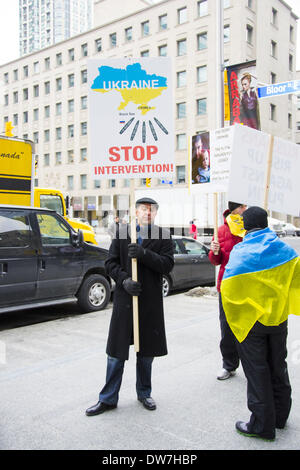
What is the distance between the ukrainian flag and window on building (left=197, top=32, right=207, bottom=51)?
148ft

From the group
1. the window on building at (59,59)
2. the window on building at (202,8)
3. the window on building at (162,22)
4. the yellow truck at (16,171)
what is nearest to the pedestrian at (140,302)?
the yellow truck at (16,171)

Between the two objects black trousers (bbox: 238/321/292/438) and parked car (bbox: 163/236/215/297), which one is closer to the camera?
black trousers (bbox: 238/321/292/438)

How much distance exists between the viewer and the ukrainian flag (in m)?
3.25

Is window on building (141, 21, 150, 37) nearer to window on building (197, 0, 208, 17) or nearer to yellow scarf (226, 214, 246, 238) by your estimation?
window on building (197, 0, 208, 17)

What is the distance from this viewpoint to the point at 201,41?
44.8 metres

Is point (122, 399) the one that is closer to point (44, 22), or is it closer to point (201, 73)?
point (201, 73)

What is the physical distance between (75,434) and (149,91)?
2.90m

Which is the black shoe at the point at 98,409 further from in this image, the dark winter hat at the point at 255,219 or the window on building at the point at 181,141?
the window on building at the point at 181,141

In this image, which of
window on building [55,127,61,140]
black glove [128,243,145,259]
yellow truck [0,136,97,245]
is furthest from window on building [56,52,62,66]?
black glove [128,243,145,259]

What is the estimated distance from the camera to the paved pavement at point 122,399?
10.7 ft

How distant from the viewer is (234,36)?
41.6m

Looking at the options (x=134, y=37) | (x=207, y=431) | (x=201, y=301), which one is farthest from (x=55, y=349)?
(x=134, y=37)

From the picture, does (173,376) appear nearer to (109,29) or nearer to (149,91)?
(149,91)

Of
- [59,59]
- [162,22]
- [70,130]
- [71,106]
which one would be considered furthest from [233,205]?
[59,59]
